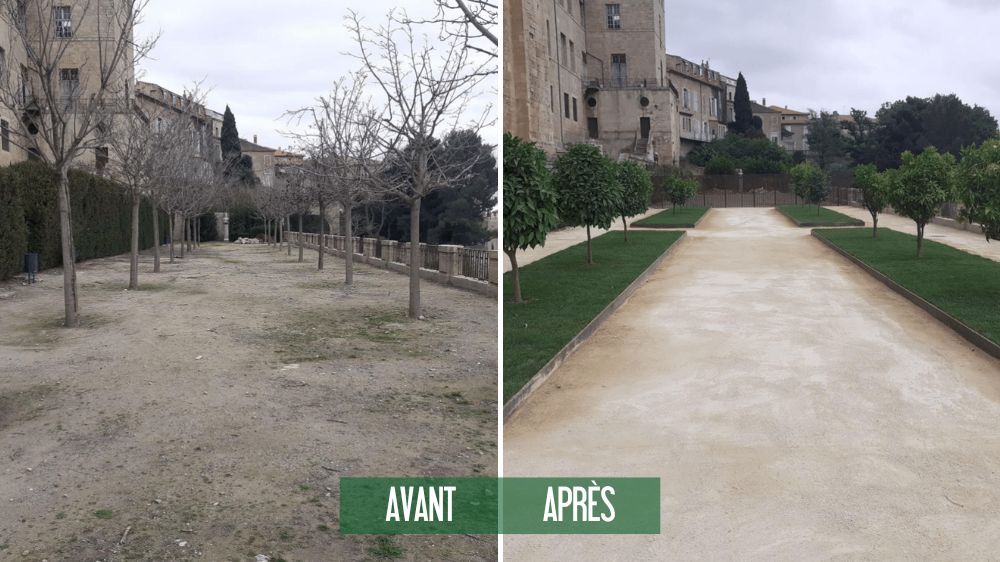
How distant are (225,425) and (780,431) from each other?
4.00m

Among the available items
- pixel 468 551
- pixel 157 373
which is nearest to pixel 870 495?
pixel 468 551

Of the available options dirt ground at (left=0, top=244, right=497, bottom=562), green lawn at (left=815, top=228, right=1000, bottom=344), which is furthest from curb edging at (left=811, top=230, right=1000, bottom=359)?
dirt ground at (left=0, top=244, right=497, bottom=562)

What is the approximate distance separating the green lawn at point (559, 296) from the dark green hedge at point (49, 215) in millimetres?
9069

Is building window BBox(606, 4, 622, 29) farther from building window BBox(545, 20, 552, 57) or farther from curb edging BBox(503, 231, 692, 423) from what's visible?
curb edging BBox(503, 231, 692, 423)

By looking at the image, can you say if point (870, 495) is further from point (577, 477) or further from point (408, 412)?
point (408, 412)

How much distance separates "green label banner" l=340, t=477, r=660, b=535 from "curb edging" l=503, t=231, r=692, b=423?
5.40ft

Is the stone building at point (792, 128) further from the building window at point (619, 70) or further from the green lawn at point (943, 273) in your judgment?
the green lawn at point (943, 273)

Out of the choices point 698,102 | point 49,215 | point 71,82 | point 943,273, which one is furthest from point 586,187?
point 698,102

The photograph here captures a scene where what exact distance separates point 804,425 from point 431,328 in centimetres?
608

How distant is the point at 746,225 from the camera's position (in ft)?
97.0

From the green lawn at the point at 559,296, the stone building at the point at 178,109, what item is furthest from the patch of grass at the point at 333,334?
the stone building at the point at 178,109

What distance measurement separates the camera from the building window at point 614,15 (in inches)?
1914

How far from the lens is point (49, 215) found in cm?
1919

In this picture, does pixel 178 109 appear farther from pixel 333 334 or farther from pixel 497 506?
pixel 497 506
